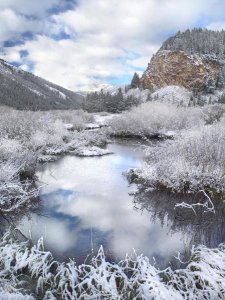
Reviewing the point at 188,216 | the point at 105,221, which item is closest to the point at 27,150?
the point at 105,221

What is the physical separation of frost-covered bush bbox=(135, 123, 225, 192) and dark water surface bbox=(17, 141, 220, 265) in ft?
2.73

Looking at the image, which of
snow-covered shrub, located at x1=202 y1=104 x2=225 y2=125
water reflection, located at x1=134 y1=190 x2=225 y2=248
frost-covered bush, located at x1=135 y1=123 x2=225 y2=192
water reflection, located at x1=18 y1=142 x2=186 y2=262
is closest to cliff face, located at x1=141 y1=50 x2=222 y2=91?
snow-covered shrub, located at x1=202 y1=104 x2=225 y2=125

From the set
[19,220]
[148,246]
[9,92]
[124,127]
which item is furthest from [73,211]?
[9,92]

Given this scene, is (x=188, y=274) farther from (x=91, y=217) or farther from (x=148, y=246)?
(x=91, y=217)

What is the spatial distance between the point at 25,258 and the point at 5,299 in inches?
52.8

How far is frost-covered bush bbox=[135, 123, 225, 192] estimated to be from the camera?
1311 centimetres

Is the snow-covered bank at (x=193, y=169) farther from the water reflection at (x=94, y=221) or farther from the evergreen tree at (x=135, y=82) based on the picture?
the evergreen tree at (x=135, y=82)

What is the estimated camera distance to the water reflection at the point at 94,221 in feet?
28.1

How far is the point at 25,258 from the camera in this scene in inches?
277

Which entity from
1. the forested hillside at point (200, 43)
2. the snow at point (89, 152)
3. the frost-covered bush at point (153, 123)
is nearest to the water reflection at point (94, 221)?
the snow at point (89, 152)

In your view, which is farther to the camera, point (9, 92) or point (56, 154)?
point (9, 92)

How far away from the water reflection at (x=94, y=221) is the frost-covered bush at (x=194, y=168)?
1212 mm

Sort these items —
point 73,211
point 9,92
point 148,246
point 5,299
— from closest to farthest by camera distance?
point 5,299
point 148,246
point 73,211
point 9,92

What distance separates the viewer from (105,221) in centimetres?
1038
